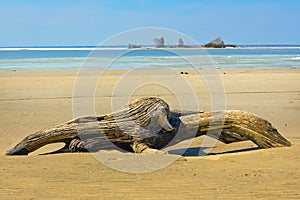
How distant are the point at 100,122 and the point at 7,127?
4.72 m

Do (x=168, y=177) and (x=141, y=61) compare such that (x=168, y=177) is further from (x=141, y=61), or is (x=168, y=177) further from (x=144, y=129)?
(x=141, y=61)

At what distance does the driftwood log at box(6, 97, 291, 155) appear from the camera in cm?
884

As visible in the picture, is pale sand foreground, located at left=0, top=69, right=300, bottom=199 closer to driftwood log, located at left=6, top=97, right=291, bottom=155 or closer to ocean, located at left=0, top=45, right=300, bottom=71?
driftwood log, located at left=6, top=97, right=291, bottom=155

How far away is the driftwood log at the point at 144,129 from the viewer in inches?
348

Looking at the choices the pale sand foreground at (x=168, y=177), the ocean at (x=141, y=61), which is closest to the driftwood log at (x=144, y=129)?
the pale sand foreground at (x=168, y=177)

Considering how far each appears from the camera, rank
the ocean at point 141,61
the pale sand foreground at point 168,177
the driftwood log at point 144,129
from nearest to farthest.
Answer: the pale sand foreground at point 168,177 < the driftwood log at point 144,129 < the ocean at point 141,61

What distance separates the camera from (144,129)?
888 cm

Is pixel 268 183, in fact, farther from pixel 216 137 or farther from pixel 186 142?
pixel 186 142

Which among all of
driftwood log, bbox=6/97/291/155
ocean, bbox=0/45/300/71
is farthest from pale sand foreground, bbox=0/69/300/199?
ocean, bbox=0/45/300/71

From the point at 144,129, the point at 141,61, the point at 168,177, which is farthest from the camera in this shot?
the point at 141,61

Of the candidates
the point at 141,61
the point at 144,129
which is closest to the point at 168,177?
the point at 144,129

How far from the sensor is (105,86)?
24.3 metres

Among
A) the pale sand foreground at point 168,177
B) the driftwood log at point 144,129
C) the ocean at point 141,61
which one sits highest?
the ocean at point 141,61

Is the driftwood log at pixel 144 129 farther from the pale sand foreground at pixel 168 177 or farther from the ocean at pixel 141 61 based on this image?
the ocean at pixel 141 61
